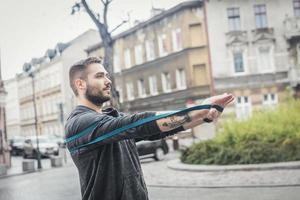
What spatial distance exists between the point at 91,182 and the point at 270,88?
30.5 m

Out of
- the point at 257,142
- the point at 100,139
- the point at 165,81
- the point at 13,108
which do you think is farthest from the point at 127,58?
the point at 13,108

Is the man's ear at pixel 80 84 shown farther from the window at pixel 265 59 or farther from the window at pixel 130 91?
the window at pixel 130 91

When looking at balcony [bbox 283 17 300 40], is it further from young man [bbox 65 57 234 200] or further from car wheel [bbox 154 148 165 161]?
young man [bbox 65 57 234 200]

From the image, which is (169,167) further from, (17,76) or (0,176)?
(17,76)

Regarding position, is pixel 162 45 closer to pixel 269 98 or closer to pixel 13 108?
pixel 269 98

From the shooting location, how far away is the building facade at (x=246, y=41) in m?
32.0

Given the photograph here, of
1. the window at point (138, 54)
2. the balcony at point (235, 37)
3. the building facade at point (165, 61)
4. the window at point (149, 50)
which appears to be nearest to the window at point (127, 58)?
the building facade at point (165, 61)

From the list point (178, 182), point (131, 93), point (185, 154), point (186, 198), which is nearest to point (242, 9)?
point (131, 93)

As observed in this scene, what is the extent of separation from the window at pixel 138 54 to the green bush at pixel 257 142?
23.6m

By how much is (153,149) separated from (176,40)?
16695 millimetres

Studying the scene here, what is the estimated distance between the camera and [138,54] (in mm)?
38469

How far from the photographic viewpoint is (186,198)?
9008mm

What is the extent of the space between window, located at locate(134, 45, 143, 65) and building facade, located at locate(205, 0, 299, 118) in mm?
7702

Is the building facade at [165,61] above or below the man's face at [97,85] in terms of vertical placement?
above
